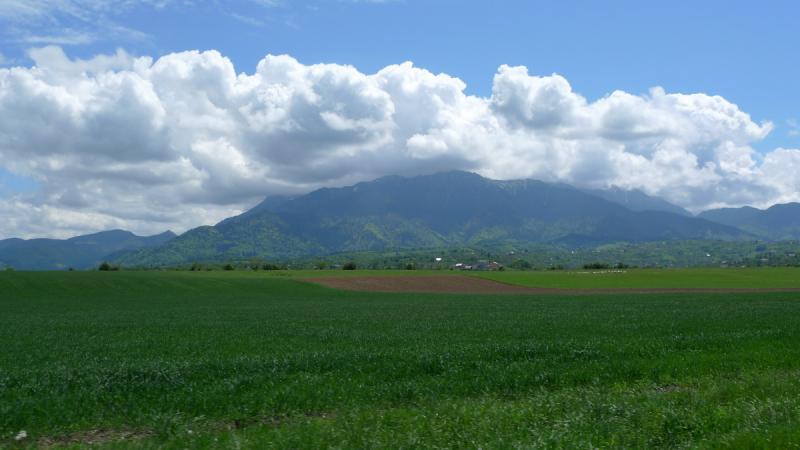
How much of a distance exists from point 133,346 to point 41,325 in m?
17.4

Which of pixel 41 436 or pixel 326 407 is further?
pixel 326 407

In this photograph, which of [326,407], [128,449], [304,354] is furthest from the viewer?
[304,354]

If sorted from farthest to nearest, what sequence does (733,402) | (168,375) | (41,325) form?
(41,325), (168,375), (733,402)

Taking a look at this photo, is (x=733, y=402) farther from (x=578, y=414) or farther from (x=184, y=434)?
(x=184, y=434)

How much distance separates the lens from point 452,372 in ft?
46.8

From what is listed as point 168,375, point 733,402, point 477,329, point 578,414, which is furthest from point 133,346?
point 733,402

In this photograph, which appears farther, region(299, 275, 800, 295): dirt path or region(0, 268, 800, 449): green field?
region(299, 275, 800, 295): dirt path

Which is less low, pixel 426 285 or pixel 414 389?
pixel 414 389

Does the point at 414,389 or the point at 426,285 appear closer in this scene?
the point at 414,389

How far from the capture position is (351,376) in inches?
553

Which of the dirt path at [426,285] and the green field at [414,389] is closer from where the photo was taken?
the green field at [414,389]

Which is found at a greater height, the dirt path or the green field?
the green field

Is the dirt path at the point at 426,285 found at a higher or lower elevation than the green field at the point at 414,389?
lower

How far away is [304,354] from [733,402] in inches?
496
